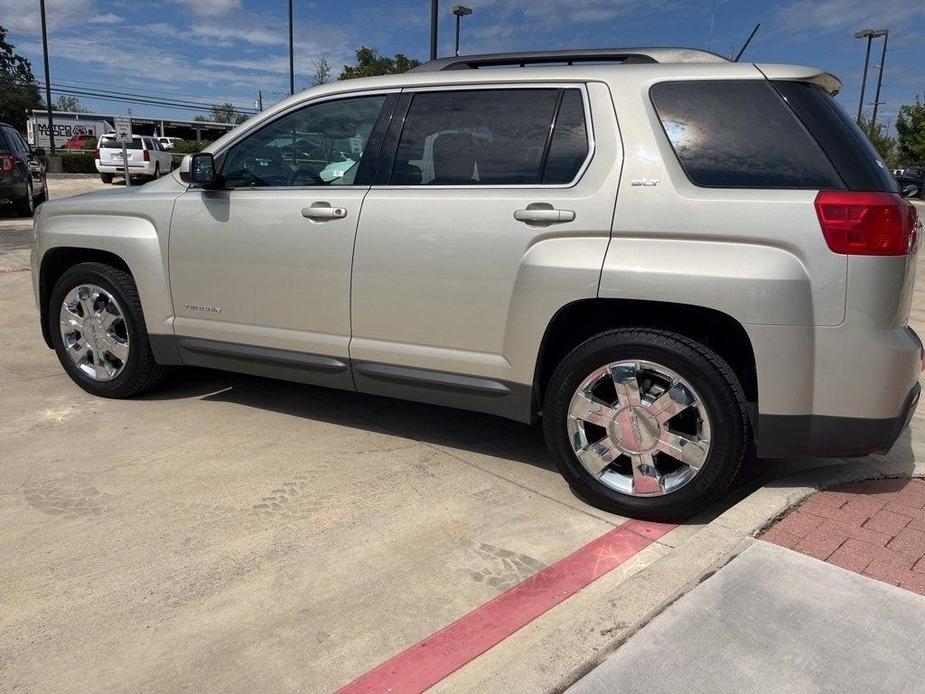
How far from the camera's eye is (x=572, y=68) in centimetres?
356

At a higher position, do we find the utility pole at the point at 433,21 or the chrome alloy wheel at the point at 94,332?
the utility pole at the point at 433,21

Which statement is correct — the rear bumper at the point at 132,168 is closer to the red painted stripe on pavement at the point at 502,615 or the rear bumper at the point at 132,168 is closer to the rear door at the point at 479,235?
the rear door at the point at 479,235

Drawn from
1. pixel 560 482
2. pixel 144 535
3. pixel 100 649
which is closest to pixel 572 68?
pixel 560 482

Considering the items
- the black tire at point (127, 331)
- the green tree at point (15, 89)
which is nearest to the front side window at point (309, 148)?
the black tire at point (127, 331)

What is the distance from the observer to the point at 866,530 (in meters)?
3.10

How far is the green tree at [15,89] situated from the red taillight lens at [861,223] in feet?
177

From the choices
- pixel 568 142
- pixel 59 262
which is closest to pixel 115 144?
pixel 59 262

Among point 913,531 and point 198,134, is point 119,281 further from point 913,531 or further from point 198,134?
point 198,134

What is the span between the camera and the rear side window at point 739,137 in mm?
3002

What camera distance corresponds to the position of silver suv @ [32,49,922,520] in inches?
118

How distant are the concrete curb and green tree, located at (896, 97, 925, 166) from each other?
43573mm

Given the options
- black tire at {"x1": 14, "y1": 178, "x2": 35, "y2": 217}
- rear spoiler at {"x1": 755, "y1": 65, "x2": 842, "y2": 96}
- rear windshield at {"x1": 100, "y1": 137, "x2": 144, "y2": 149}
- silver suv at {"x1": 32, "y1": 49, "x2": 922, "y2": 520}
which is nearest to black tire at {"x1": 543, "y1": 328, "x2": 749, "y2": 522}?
silver suv at {"x1": 32, "y1": 49, "x2": 922, "y2": 520}

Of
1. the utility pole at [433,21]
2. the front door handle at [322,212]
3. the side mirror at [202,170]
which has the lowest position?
the front door handle at [322,212]

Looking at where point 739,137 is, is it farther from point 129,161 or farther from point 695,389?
point 129,161
